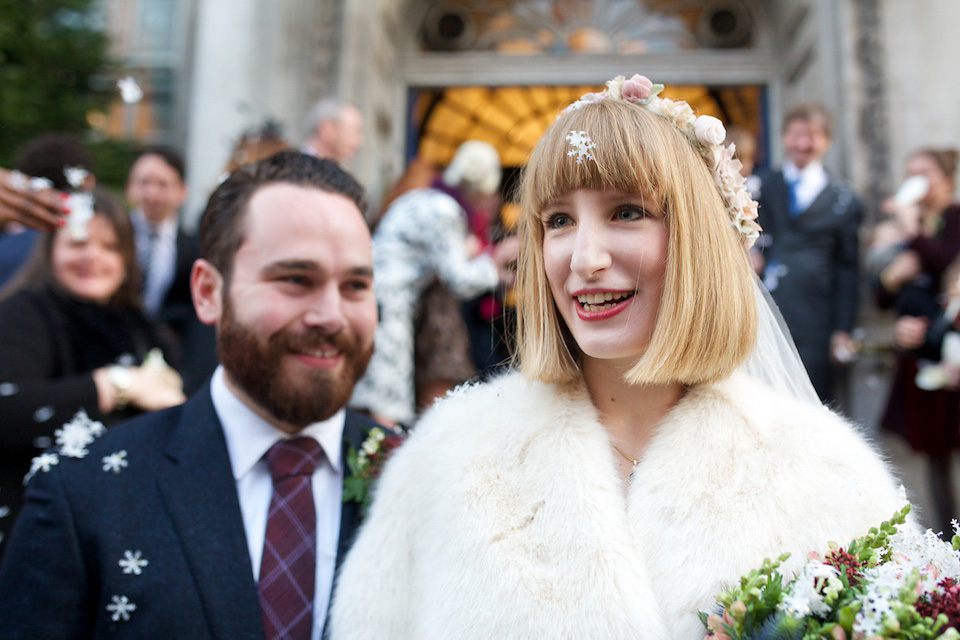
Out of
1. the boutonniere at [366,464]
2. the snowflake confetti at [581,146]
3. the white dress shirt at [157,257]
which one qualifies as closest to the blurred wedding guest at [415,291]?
the white dress shirt at [157,257]

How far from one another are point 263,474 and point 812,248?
3.60m

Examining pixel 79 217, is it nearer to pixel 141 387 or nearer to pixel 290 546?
pixel 141 387

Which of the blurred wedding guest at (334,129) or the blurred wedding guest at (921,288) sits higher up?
the blurred wedding guest at (334,129)

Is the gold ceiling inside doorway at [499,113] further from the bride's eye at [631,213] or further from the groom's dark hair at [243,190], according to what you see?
the bride's eye at [631,213]

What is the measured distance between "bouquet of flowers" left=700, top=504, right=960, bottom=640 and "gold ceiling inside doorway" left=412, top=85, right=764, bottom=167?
732 centimetres

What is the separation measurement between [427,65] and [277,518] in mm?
6511

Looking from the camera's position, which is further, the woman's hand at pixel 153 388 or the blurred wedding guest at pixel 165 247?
the blurred wedding guest at pixel 165 247

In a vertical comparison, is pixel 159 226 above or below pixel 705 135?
above

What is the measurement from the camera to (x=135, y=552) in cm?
190

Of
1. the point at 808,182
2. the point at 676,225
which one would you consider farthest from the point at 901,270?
the point at 676,225

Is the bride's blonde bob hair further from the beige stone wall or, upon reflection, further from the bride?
the beige stone wall

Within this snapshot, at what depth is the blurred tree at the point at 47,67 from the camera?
219 inches

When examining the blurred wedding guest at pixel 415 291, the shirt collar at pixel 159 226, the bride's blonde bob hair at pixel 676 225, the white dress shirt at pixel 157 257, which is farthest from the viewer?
the shirt collar at pixel 159 226

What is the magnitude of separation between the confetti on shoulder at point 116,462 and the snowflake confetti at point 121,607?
1.01 feet
